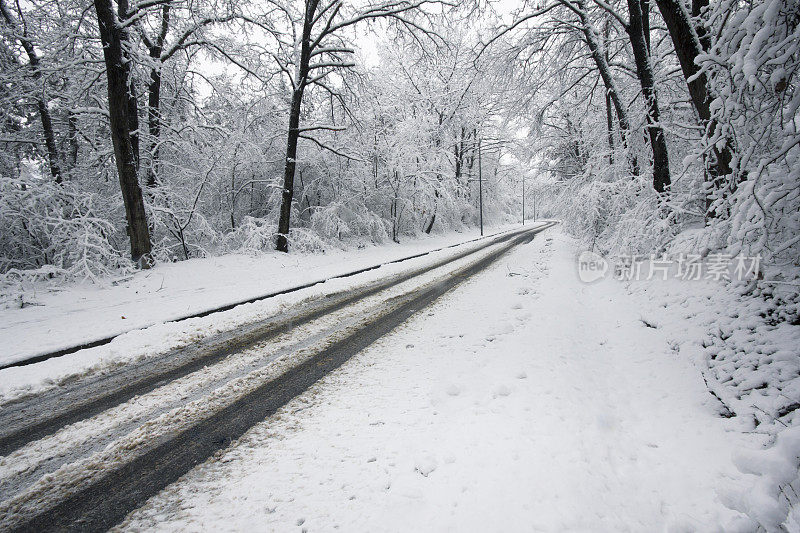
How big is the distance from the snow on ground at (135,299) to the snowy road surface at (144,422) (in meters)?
1.71

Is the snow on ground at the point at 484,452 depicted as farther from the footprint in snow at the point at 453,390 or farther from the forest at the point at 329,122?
the forest at the point at 329,122

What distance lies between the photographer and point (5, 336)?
479 cm

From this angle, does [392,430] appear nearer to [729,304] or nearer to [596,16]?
[729,304]

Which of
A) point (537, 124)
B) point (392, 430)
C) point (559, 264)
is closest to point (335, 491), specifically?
point (392, 430)

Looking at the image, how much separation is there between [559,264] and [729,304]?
20.9 feet

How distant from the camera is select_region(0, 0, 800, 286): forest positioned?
3639mm

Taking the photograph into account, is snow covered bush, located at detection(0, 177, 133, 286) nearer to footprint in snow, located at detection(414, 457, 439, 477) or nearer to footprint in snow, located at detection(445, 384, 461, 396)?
footprint in snow, located at detection(445, 384, 461, 396)

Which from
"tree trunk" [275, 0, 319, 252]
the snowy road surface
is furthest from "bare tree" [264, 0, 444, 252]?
the snowy road surface

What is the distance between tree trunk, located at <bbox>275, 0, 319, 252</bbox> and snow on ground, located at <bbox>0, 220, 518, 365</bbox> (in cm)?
203

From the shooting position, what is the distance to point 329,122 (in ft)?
51.9

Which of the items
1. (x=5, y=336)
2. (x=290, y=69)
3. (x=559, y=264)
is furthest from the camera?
(x=290, y=69)

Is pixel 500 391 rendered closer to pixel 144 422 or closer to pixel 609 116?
pixel 144 422

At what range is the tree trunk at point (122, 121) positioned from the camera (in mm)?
8211

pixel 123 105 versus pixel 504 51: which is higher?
pixel 504 51
